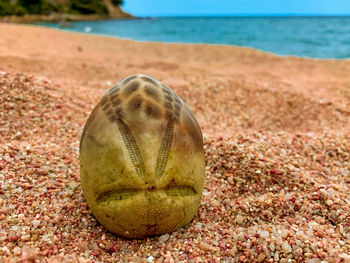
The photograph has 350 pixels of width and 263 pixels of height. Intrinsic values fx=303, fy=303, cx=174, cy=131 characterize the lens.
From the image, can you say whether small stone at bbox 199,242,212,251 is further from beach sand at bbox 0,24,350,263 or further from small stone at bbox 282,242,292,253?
small stone at bbox 282,242,292,253

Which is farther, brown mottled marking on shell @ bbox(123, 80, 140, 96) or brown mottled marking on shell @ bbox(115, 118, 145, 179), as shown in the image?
brown mottled marking on shell @ bbox(123, 80, 140, 96)

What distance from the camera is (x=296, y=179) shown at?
3.11 meters

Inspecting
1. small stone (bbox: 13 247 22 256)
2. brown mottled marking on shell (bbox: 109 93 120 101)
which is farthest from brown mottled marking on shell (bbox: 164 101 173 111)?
small stone (bbox: 13 247 22 256)

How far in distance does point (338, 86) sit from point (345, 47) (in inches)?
428

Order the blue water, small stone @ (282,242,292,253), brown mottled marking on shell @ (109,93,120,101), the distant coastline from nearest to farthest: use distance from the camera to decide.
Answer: small stone @ (282,242,292,253)
brown mottled marking on shell @ (109,93,120,101)
the blue water
the distant coastline

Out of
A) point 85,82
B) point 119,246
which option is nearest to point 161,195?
point 119,246

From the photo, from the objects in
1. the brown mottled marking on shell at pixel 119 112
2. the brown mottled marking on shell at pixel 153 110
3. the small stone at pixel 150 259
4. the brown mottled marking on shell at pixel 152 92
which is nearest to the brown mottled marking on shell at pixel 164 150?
the brown mottled marking on shell at pixel 153 110

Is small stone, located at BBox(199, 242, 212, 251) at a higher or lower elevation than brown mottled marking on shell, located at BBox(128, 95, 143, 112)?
lower

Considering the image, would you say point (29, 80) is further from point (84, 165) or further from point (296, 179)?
point (296, 179)

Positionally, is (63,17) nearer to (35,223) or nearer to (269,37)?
(269,37)

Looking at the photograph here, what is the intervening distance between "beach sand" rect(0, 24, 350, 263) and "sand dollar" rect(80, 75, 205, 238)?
0.23 meters

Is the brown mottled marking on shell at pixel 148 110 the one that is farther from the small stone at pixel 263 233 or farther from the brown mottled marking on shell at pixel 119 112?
the small stone at pixel 263 233

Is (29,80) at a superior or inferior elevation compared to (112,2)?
inferior

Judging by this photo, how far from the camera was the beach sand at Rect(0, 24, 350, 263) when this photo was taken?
2213 millimetres
